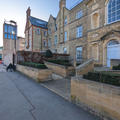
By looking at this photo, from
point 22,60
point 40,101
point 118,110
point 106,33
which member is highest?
point 106,33

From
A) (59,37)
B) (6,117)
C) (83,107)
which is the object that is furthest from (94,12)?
(6,117)

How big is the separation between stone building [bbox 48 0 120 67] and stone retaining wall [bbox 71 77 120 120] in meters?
4.89

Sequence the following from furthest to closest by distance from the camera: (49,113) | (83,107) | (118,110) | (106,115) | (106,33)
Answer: (106,33) → (83,107) → (49,113) → (106,115) → (118,110)

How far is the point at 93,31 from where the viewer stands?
36.9 feet

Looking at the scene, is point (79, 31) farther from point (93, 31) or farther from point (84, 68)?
point (84, 68)

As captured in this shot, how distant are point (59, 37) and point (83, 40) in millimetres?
7942

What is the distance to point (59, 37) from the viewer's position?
20.6 meters

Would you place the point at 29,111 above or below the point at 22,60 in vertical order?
below

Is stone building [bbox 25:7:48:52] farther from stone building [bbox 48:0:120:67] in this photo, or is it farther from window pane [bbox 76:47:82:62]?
window pane [bbox 76:47:82:62]

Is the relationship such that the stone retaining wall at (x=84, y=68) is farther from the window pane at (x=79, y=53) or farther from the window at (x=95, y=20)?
the window pane at (x=79, y=53)

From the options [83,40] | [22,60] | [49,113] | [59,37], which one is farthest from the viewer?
[59,37]

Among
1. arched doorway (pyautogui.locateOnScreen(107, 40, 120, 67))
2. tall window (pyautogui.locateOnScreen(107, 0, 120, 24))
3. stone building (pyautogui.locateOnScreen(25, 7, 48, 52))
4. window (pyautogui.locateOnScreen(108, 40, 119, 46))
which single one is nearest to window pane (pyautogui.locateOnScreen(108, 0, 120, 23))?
tall window (pyautogui.locateOnScreen(107, 0, 120, 24))

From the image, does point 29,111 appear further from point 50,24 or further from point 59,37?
point 50,24

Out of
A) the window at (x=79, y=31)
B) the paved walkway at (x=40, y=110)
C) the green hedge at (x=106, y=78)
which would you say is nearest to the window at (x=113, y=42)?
the window at (x=79, y=31)
